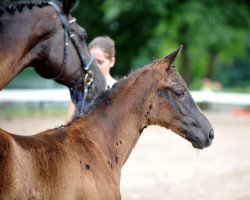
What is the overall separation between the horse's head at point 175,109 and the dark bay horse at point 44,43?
820 millimetres

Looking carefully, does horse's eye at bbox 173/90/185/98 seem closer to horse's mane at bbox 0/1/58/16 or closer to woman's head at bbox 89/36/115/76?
horse's mane at bbox 0/1/58/16

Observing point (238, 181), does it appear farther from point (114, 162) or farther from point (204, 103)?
point (204, 103)

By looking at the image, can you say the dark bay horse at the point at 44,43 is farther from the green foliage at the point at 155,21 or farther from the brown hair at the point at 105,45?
the green foliage at the point at 155,21

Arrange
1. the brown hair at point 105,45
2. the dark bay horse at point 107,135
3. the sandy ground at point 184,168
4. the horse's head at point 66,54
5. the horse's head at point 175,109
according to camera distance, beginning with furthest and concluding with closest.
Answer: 1. the sandy ground at point 184,168
2. the brown hair at point 105,45
3. the horse's head at point 66,54
4. the horse's head at point 175,109
5. the dark bay horse at point 107,135

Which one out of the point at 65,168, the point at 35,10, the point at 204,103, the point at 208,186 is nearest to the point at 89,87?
the point at 35,10

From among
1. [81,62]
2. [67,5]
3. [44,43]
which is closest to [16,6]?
[44,43]

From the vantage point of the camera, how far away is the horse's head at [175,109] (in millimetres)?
4887

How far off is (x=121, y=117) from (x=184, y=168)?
6.28m

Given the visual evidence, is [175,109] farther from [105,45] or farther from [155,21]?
[155,21]

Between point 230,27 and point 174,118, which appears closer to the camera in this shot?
point 174,118

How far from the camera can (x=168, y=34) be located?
28203 mm

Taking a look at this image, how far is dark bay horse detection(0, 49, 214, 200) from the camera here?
4102 millimetres

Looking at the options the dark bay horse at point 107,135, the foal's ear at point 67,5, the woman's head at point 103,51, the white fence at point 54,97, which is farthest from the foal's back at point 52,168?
the white fence at point 54,97

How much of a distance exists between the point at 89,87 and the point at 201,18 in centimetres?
1937
